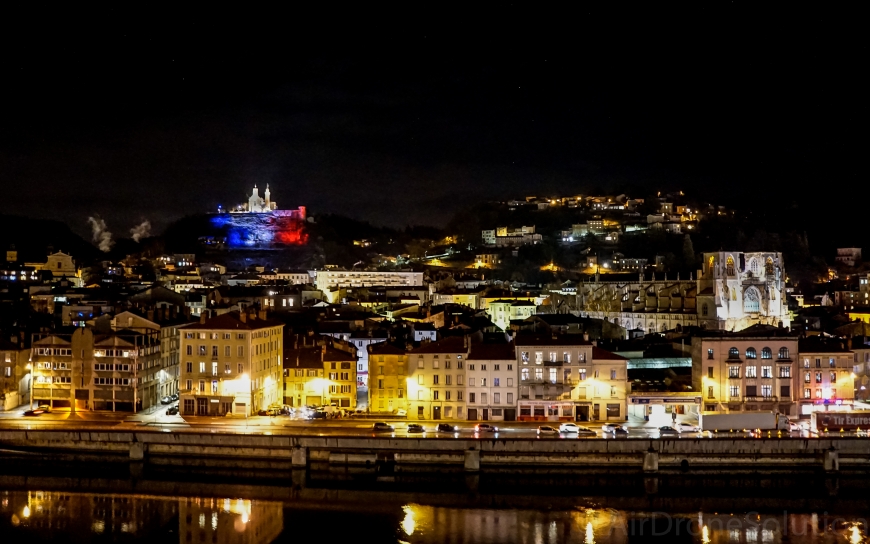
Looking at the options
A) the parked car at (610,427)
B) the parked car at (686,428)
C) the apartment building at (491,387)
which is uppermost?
the apartment building at (491,387)

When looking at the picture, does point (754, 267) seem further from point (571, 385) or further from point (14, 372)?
point (14, 372)

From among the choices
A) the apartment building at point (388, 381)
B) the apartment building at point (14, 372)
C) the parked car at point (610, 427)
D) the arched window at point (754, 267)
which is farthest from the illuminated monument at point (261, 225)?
the parked car at point (610, 427)

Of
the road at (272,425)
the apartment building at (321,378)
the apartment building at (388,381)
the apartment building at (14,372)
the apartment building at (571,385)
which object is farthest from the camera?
the apartment building at (14,372)

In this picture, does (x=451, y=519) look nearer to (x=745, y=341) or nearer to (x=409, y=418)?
(x=409, y=418)

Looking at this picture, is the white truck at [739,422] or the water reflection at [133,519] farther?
the white truck at [739,422]

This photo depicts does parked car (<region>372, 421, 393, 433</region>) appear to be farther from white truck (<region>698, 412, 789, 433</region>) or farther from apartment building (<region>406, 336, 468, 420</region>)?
white truck (<region>698, 412, 789, 433</region>)

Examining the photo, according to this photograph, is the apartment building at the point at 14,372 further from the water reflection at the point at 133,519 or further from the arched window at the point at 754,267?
the arched window at the point at 754,267

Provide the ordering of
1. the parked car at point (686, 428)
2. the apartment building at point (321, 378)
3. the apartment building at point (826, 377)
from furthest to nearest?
the apartment building at point (321, 378) < the apartment building at point (826, 377) < the parked car at point (686, 428)

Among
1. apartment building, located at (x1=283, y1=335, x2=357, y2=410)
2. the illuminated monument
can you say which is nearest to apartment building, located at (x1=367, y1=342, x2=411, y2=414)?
apartment building, located at (x1=283, y1=335, x2=357, y2=410)

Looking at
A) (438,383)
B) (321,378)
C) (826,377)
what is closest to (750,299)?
(826,377)
